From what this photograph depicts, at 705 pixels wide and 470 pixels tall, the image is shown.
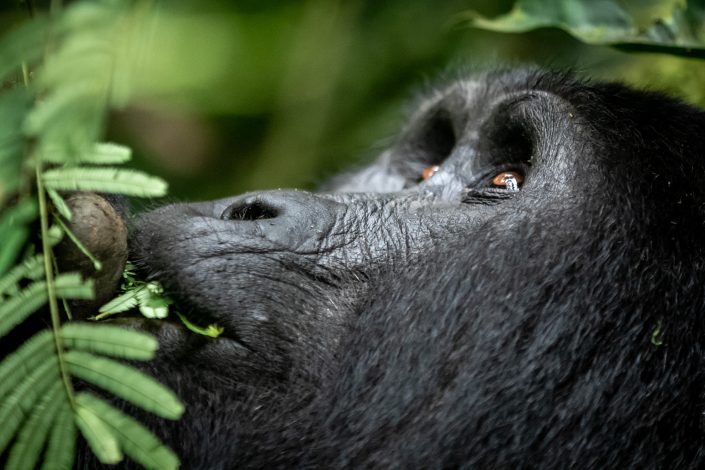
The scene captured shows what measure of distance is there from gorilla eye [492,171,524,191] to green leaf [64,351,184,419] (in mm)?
938

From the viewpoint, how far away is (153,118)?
4.50 meters

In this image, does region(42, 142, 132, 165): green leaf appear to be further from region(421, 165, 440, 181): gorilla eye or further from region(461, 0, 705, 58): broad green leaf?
region(461, 0, 705, 58): broad green leaf

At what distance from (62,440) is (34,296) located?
8.7 inches

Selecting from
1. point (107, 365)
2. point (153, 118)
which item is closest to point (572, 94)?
point (107, 365)

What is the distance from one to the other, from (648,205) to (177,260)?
2.94 ft

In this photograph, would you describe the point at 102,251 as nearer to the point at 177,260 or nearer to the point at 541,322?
the point at 177,260

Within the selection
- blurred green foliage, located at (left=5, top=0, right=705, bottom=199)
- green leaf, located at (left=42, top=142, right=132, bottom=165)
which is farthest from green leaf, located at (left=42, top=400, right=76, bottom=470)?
blurred green foliage, located at (left=5, top=0, right=705, bottom=199)

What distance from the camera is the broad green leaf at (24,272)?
130 cm

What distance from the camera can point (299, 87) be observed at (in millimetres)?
4320

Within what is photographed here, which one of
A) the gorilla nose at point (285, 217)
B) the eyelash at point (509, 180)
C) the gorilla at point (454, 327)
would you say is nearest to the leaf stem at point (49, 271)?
the gorilla at point (454, 327)

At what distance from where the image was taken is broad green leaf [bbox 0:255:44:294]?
4.28ft

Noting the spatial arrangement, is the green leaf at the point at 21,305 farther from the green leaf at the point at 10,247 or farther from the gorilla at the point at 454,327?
the gorilla at the point at 454,327

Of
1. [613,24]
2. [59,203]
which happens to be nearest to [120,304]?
[59,203]

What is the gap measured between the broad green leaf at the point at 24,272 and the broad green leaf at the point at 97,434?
0.19 meters
